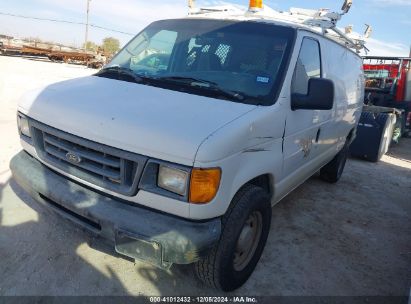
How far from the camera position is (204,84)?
9.78ft

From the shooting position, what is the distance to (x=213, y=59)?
10.8 feet

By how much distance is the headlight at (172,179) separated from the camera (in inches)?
88.4

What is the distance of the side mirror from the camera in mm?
2994

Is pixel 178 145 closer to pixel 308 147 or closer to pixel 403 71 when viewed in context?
pixel 308 147

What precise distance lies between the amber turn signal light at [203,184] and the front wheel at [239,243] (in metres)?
0.34

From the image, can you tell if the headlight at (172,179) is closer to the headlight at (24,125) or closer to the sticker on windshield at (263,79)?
the sticker on windshield at (263,79)

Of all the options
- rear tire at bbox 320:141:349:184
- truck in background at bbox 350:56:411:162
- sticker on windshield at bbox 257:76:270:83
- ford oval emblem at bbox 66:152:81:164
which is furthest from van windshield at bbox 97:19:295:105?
truck in background at bbox 350:56:411:162

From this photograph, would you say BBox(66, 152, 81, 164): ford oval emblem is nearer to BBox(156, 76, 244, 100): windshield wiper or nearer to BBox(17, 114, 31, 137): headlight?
BBox(17, 114, 31, 137): headlight

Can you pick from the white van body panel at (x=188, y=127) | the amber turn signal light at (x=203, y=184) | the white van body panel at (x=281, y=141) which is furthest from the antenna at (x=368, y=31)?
the amber turn signal light at (x=203, y=184)

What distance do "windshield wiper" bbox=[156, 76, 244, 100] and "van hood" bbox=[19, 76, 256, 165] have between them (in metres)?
0.13

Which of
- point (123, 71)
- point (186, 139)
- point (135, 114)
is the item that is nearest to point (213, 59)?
point (123, 71)

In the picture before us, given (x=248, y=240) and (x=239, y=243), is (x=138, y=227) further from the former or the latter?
(x=248, y=240)

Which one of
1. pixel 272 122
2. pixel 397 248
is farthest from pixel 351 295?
pixel 272 122

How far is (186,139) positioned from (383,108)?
8146mm
